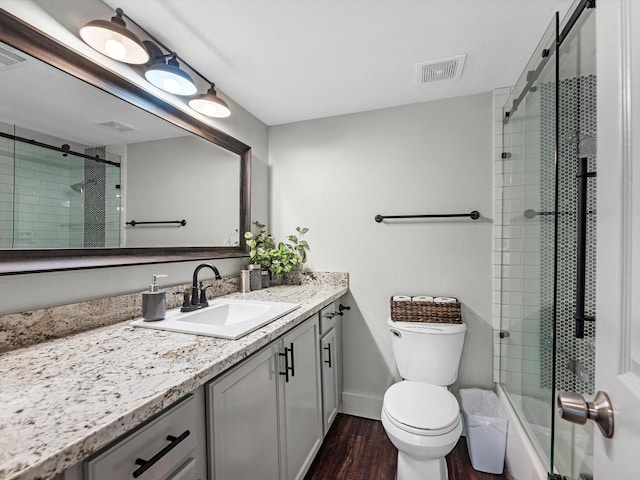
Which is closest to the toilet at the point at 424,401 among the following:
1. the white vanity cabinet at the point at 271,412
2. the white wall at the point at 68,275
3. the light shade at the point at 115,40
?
the white vanity cabinet at the point at 271,412

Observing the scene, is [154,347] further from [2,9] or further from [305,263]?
[305,263]

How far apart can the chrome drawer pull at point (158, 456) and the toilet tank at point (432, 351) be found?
1361mm

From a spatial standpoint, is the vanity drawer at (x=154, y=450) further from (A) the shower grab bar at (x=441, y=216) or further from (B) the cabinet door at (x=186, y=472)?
(A) the shower grab bar at (x=441, y=216)

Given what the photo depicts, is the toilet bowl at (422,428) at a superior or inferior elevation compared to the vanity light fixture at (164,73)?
inferior

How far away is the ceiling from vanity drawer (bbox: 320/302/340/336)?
139cm

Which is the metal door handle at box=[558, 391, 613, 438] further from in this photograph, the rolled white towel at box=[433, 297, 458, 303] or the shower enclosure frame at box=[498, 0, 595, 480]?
the rolled white towel at box=[433, 297, 458, 303]

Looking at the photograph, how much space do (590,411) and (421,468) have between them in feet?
3.91

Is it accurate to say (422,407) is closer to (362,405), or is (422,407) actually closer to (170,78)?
(362,405)

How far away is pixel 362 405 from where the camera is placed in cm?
217

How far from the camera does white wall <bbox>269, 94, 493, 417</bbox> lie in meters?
1.97

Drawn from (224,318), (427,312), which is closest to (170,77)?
(224,318)

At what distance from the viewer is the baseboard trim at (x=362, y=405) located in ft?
7.00

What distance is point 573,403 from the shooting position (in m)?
0.51

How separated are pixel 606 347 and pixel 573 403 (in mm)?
A: 111
